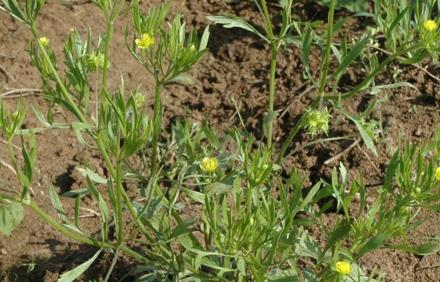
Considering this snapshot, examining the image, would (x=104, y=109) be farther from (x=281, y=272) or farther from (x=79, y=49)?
(x=281, y=272)

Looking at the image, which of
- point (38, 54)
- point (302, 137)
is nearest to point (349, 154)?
point (302, 137)

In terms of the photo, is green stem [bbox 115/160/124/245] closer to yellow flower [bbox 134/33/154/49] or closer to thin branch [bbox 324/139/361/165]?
yellow flower [bbox 134/33/154/49]

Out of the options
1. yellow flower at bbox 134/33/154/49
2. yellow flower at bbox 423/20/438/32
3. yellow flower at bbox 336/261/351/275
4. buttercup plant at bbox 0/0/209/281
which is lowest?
yellow flower at bbox 336/261/351/275

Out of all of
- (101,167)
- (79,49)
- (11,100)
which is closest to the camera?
(79,49)

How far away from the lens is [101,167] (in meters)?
2.79

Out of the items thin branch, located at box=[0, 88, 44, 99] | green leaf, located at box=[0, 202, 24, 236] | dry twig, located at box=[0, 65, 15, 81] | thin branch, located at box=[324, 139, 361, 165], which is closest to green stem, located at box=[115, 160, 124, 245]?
green leaf, located at box=[0, 202, 24, 236]

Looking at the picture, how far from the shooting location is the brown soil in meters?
2.51

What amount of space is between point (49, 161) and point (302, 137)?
3.27 feet

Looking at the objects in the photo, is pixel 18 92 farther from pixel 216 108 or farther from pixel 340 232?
pixel 340 232

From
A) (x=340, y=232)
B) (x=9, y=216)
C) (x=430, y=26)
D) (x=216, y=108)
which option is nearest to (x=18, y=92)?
(x=216, y=108)

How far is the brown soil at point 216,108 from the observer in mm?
2508

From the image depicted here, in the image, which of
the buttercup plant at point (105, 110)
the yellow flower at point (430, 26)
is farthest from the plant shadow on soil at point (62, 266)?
the yellow flower at point (430, 26)

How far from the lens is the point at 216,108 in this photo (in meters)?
3.03

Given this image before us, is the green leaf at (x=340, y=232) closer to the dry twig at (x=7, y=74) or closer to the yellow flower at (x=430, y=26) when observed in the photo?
the yellow flower at (x=430, y=26)
